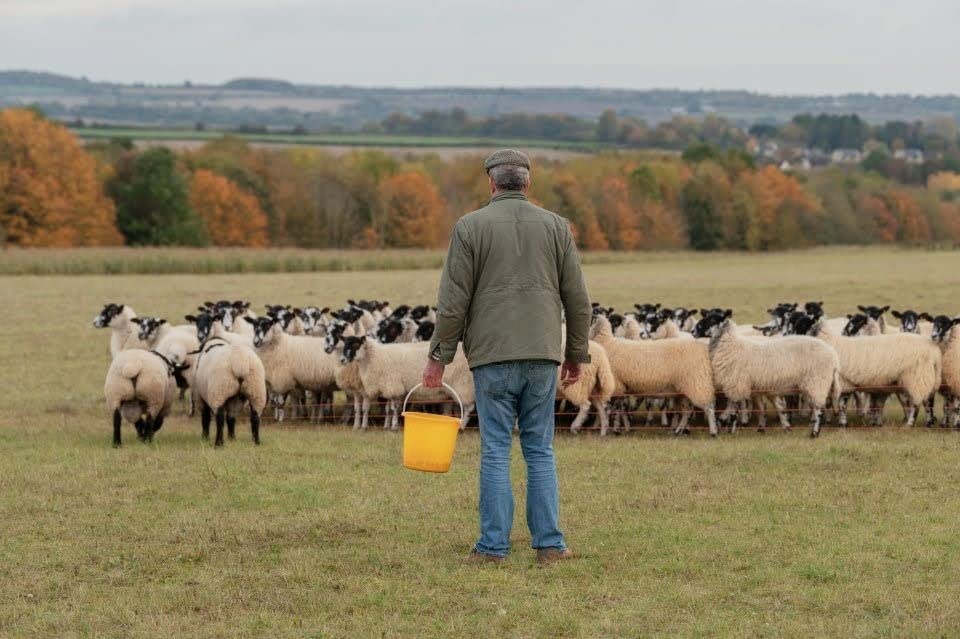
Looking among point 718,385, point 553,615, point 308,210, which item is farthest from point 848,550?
point 308,210

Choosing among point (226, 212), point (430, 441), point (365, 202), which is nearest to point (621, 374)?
point (430, 441)

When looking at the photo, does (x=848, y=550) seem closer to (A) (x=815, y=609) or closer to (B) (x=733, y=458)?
(A) (x=815, y=609)

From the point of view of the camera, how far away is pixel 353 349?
1767 cm

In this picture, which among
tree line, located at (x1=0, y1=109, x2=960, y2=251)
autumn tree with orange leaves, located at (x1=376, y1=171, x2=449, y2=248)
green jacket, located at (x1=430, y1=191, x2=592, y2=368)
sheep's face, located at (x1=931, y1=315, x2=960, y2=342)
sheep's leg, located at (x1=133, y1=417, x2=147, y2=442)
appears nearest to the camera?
green jacket, located at (x1=430, y1=191, x2=592, y2=368)

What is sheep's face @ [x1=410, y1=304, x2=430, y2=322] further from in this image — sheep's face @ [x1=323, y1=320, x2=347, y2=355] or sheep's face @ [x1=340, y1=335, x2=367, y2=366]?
sheep's face @ [x1=340, y1=335, x2=367, y2=366]

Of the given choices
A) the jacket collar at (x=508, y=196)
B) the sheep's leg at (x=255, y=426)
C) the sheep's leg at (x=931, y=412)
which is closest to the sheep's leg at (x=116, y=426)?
the sheep's leg at (x=255, y=426)

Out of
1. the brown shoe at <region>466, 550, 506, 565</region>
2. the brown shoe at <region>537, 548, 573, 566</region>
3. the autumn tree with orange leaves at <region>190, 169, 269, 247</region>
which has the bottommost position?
the autumn tree with orange leaves at <region>190, 169, 269, 247</region>

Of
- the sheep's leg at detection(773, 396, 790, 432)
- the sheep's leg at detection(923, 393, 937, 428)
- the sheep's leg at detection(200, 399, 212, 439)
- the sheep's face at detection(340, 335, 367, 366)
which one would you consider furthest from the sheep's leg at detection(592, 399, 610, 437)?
the sheep's leg at detection(200, 399, 212, 439)

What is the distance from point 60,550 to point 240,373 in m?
5.25

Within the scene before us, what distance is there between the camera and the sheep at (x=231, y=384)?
14742mm

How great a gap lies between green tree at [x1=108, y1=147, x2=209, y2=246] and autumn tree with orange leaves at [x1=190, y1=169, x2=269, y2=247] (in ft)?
14.8

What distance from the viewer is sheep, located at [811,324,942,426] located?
54.4ft

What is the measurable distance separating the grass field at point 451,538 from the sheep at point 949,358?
1.18 metres

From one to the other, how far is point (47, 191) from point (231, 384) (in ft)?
231
